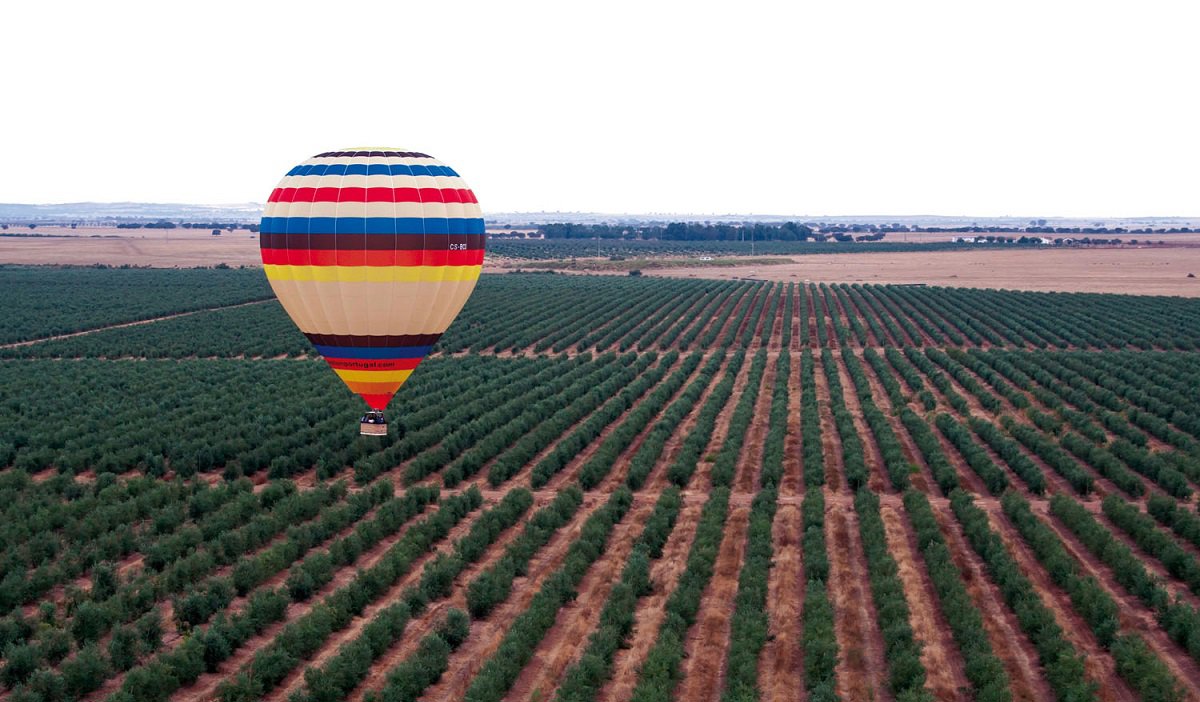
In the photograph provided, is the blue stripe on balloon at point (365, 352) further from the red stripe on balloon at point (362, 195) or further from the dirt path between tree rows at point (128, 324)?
the dirt path between tree rows at point (128, 324)

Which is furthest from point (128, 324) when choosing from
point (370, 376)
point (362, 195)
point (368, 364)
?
point (362, 195)

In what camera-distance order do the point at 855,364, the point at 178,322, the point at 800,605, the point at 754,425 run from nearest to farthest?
the point at 800,605, the point at 754,425, the point at 855,364, the point at 178,322

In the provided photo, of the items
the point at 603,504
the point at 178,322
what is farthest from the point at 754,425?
the point at 178,322

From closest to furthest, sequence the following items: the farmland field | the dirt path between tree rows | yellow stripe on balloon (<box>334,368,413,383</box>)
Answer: the farmland field
yellow stripe on balloon (<box>334,368,413,383</box>)
the dirt path between tree rows

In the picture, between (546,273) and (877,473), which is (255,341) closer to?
(877,473)

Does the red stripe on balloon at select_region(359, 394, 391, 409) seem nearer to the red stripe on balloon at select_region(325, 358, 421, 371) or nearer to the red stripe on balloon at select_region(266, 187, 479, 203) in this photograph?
the red stripe on balloon at select_region(325, 358, 421, 371)

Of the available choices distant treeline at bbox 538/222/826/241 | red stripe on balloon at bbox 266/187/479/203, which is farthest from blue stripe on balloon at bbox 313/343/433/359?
distant treeline at bbox 538/222/826/241

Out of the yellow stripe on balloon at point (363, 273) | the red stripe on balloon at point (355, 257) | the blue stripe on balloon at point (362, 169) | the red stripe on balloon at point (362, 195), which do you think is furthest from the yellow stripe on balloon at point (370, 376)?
the blue stripe on balloon at point (362, 169)
